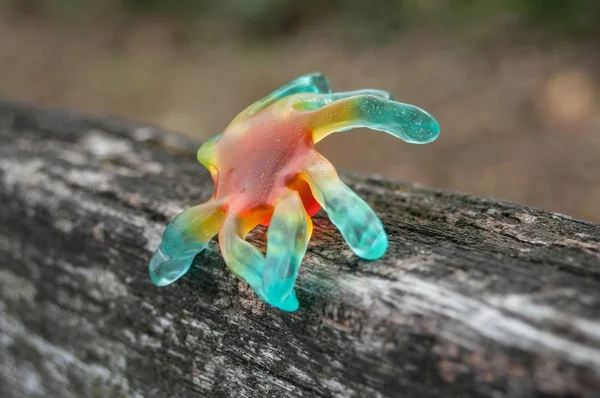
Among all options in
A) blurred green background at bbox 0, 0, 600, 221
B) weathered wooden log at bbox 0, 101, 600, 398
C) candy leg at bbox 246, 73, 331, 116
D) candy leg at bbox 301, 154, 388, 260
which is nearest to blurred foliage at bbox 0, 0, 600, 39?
blurred green background at bbox 0, 0, 600, 221

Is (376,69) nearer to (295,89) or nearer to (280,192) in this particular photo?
(295,89)

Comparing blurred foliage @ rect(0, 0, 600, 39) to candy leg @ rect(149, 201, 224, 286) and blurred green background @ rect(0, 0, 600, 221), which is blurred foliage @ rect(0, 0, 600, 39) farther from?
candy leg @ rect(149, 201, 224, 286)

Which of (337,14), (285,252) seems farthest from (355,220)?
(337,14)

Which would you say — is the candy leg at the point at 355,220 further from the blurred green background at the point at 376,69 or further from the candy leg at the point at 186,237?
the blurred green background at the point at 376,69

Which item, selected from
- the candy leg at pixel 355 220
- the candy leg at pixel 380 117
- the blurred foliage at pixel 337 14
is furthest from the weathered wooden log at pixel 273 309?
the blurred foliage at pixel 337 14

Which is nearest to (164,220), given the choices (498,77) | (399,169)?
(399,169)

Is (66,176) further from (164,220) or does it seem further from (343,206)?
(343,206)

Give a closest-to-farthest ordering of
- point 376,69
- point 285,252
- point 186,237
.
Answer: point 285,252
point 186,237
point 376,69
